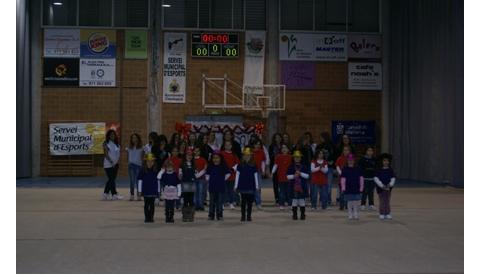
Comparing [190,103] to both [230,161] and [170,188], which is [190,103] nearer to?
[230,161]

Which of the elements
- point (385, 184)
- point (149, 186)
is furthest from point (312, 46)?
point (149, 186)

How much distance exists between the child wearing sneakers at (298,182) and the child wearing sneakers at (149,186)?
2837mm

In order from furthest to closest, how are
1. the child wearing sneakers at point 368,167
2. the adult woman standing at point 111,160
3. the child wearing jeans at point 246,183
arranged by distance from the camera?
the adult woman standing at point 111,160 < the child wearing sneakers at point 368,167 < the child wearing jeans at point 246,183

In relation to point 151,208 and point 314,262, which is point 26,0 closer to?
point 151,208

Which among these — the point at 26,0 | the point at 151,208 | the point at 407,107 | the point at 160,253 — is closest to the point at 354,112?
the point at 407,107

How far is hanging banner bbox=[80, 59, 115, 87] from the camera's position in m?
26.2

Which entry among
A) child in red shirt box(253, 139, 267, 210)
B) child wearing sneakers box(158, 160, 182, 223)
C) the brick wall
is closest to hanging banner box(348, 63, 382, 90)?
the brick wall

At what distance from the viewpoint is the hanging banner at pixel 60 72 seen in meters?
26.1

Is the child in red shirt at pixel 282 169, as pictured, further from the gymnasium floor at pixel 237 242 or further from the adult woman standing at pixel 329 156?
the adult woman standing at pixel 329 156

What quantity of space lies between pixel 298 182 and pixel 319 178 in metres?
1.79

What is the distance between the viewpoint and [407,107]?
2611 centimetres

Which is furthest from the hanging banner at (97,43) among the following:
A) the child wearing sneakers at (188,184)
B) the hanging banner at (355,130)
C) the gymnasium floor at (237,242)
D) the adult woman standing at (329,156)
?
the child wearing sneakers at (188,184)

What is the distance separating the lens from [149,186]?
42.4 feet

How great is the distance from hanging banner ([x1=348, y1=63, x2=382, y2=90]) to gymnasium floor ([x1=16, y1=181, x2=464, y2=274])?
11941 mm
